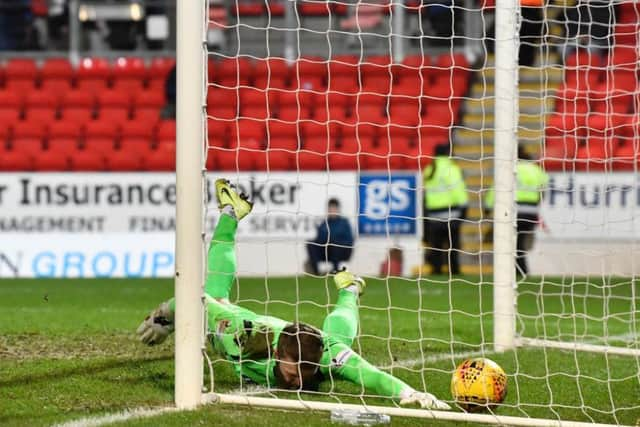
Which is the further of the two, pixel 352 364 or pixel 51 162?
pixel 51 162

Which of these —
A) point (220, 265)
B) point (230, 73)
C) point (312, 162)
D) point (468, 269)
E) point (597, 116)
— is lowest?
point (468, 269)

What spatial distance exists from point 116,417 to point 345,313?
176 centimetres

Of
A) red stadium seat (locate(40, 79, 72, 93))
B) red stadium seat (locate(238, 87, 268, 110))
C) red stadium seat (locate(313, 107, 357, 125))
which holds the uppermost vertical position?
red stadium seat (locate(40, 79, 72, 93))

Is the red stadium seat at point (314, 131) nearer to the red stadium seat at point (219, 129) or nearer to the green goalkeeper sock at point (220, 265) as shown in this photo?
the red stadium seat at point (219, 129)

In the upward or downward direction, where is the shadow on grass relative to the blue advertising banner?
downward

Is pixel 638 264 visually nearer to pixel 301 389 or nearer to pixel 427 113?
pixel 427 113

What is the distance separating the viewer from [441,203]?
15742 mm

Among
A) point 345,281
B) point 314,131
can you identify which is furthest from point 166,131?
point 345,281

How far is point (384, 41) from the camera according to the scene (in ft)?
63.0

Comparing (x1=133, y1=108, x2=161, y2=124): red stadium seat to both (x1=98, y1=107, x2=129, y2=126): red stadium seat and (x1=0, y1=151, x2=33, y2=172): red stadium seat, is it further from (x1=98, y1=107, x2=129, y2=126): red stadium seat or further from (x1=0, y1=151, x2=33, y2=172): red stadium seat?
(x1=0, y1=151, x2=33, y2=172): red stadium seat

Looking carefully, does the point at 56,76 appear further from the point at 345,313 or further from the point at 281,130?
the point at 345,313

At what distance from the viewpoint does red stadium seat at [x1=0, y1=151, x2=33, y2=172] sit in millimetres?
17594

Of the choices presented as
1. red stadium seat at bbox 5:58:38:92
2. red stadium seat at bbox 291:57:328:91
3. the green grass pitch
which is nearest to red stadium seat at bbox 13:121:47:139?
red stadium seat at bbox 5:58:38:92

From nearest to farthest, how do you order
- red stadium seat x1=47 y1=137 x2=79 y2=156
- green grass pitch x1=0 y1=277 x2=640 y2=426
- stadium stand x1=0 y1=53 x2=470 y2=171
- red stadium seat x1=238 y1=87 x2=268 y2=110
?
green grass pitch x1=0 y1=277 x2=640 y2=426
stadium stand x1=0 y1=53 x2=470 y2=171
red stadium seat x1=47 y1=137 x2=79 y2=156
red stadium seat x1=238 y1=87 x2=268 y2=110
